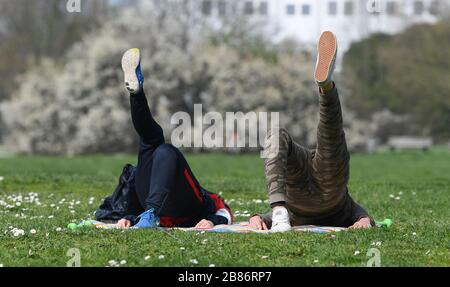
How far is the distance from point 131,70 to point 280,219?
5.53ft

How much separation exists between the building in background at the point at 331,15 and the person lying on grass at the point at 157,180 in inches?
1567

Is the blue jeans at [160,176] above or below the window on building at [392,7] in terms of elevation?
below

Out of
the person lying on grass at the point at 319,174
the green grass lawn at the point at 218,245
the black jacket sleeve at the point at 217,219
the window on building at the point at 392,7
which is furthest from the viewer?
the window on building at the point at 392,7

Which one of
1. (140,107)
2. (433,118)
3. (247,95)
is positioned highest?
(140,107)

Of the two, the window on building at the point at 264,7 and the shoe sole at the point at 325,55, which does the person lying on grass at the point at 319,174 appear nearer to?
the shoe sole at the point at 325,55

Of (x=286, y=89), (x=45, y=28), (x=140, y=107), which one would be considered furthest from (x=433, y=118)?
(x=140, y=107)

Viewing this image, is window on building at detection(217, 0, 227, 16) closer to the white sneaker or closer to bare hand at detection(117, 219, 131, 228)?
bare hand at detection(117, 219, 131, 228)

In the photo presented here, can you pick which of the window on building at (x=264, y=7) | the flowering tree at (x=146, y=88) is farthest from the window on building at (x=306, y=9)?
the flowering tree at (x=146, y=88)

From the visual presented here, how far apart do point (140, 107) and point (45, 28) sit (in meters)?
50.9

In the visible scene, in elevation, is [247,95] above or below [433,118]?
above

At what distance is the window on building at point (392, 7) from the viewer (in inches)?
2144

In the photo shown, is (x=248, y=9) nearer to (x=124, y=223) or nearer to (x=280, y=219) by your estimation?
(x=124, y=223)

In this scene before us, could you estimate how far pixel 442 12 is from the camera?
47.2 metres

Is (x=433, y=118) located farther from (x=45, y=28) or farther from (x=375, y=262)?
(x=375, y=262)
